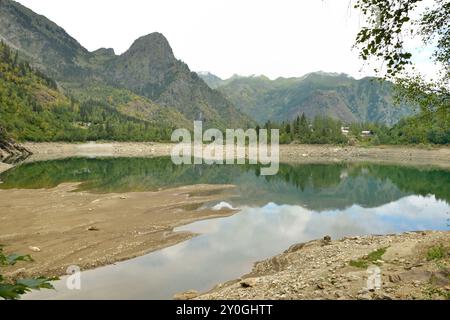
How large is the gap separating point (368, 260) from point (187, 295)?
9899 millimetres

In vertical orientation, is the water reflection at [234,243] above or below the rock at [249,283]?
below

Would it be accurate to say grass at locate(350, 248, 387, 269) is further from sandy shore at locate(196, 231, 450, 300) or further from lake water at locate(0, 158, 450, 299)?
lake water at locate(0, 158, 450, 299)

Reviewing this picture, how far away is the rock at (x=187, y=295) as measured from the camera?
66.9 feet

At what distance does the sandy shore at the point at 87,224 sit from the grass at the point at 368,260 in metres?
16.9

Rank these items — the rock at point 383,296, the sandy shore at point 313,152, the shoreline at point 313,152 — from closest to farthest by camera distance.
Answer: the rock at point 383,296, the shoreline at point 313,152, the sandy shore at point 313,152

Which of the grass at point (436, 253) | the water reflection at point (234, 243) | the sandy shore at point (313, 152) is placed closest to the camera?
the grass at point (436, 253)

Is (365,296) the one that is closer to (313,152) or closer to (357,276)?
(357,276)

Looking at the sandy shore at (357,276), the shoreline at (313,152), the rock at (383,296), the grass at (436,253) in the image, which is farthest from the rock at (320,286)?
the shoreline at (313,152)

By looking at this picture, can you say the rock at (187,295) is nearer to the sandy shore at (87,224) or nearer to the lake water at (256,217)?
the lake water at (256,217)

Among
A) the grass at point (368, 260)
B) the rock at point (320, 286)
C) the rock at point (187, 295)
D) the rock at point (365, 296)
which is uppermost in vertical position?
the rock at point (365, 296)

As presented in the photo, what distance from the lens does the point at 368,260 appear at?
20078 mm

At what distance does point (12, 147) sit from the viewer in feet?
431

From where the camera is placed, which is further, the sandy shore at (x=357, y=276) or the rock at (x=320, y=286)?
the rock at (x=320, y=286)
